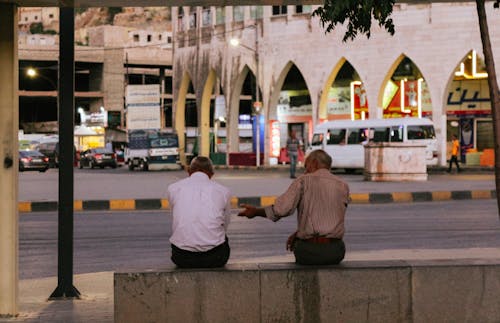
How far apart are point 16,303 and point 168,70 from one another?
100 metres

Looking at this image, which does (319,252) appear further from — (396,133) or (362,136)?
(362,136)

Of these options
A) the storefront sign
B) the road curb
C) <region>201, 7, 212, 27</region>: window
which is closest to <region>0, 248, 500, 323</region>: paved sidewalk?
the road curb

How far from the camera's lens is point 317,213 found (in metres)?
7.22

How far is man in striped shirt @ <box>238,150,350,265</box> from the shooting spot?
7.21 meters

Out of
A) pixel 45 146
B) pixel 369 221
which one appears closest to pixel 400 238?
pixel 369 221

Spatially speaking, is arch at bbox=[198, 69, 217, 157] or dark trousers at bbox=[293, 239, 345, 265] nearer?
dark trousers at bbox=[293, 239, 345, 265]

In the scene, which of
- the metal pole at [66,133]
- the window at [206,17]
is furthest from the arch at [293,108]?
the metal pole at [66,133]

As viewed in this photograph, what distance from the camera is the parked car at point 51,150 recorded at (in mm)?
66062

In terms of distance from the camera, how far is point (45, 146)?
7012 cm

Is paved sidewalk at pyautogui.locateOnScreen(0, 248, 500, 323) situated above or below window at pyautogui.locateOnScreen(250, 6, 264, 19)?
below

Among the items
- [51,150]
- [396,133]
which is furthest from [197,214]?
[51,150]

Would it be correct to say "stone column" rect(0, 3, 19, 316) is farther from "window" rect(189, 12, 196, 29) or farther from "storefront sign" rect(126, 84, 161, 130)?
"window" rect(189, 12, 196, 29)

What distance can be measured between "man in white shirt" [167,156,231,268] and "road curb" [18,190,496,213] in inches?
625

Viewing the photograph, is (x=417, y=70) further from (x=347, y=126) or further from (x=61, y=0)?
(x=61, y=0)
